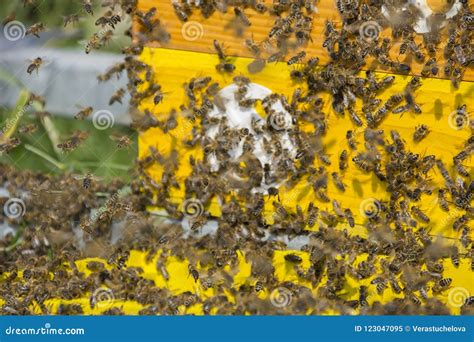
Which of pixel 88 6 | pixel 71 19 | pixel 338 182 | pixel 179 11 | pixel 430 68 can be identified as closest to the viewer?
pixel 430 68

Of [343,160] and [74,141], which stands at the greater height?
[74,141]

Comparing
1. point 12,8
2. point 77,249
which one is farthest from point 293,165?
point 12,8

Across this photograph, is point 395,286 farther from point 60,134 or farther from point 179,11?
point 60,134

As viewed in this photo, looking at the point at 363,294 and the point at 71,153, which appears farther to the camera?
the point at 71,153

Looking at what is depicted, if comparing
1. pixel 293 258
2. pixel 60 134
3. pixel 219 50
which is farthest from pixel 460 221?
pixel 60 134

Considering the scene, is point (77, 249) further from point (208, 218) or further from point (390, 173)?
point (390, 173)

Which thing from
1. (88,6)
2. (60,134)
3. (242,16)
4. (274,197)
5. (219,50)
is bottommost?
(274,197)

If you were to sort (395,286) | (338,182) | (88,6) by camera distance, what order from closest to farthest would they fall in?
1. (395,286)
2. (338,182)
3. (88,6)

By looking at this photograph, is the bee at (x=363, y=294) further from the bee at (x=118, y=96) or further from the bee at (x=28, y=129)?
the bee at (x=28, y=129)
